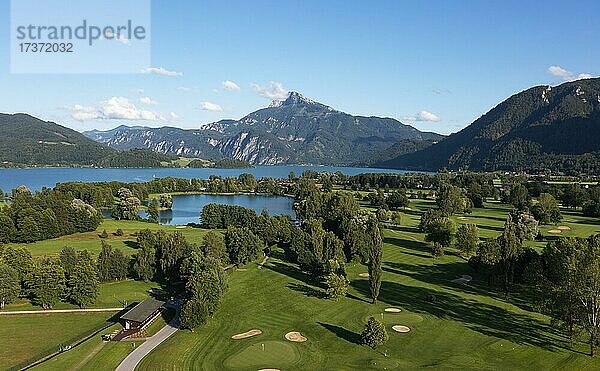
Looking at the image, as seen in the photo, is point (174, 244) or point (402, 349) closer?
point (402, 349)

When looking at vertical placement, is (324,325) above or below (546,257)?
below

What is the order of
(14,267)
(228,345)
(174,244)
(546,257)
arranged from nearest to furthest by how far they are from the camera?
(228,345), (14,267), (546,257), (174,244)

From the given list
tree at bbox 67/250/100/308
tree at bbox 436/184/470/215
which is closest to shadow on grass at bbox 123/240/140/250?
tree at bbox 67/250/100/308

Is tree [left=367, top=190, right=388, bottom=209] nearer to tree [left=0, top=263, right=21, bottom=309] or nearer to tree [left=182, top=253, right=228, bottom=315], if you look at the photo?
tree [left=182, top=253, right=228, bottom=315]

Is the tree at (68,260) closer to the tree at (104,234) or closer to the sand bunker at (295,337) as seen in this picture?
the sand bunker at (295,337)

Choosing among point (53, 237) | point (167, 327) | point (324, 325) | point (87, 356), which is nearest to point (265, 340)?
point (324, 325)

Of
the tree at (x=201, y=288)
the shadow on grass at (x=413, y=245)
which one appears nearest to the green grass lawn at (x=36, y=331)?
the tree at (x=201, y=288)

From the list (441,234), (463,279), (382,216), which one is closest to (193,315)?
(463,279)

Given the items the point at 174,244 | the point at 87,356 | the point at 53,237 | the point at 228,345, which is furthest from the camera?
the point at 53,237

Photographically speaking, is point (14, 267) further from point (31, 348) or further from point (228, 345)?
point (228, 345)
